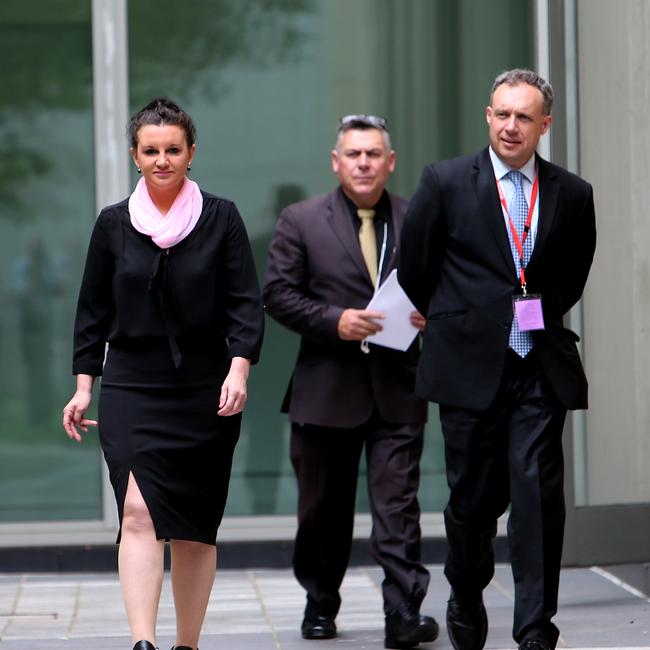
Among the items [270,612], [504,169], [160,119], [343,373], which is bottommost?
[270,612]

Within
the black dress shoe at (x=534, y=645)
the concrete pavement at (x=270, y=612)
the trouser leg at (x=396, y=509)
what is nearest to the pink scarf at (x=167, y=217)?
the trouser leg at (x=396, y=509)

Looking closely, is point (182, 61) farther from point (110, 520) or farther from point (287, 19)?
point (110, 520)

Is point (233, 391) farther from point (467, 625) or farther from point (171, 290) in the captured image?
point (467, 625)

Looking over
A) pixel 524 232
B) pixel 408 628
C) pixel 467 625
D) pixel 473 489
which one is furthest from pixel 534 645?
pixel 524 232

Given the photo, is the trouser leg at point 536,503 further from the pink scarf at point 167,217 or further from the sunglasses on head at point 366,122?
the sunglasses on head at point 366,122

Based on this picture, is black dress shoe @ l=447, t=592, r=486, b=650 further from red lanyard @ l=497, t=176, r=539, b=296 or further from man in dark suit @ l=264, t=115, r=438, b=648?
red lanyard @ l=497, t=176, r=539, b=296

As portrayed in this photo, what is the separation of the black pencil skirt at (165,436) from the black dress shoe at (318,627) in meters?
1.27

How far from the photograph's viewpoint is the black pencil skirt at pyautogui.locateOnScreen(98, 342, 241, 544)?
5.12m

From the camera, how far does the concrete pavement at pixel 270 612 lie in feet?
20.8

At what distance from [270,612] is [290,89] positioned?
2725mm

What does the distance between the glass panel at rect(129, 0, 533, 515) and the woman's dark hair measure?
3216 millimetres

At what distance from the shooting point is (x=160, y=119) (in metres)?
5.17

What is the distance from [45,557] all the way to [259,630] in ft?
6.55

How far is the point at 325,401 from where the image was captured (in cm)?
634
